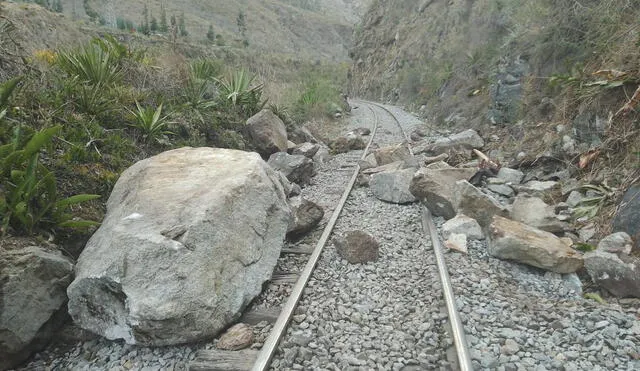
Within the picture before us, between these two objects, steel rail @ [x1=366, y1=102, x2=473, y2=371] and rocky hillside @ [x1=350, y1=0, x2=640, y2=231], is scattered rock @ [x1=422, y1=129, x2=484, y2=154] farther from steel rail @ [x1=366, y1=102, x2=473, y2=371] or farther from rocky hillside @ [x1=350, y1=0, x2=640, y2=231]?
steel rail @ [x1=366, y1=102, x2=473, y2=371]

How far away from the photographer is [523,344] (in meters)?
3.15

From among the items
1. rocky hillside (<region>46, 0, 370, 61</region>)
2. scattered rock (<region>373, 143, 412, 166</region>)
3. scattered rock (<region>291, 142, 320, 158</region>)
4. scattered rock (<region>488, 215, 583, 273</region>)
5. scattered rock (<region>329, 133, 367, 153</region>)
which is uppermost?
scattered rock (<region>488, 215, 583, 273</region>)

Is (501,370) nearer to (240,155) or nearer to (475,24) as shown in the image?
(240,155)

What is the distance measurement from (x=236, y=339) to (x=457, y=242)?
2.75 meters

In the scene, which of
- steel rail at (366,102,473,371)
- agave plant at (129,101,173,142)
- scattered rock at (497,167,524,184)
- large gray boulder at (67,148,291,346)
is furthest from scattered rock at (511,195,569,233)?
agave plant at (129,101,173,142)

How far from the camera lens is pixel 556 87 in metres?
8.20

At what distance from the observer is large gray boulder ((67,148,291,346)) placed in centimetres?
317

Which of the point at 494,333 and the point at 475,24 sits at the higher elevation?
the point at 475,24

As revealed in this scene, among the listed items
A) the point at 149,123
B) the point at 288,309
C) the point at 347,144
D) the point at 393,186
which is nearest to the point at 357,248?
the point at 288,309

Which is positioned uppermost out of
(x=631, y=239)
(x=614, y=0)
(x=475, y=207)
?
(x=614, y=0)

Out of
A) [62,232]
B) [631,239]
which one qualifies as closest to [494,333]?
[631,239]

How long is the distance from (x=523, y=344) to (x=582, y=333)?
526mm

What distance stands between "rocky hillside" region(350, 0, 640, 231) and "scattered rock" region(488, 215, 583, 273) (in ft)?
4.55

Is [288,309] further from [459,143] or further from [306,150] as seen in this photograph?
[459,143]
